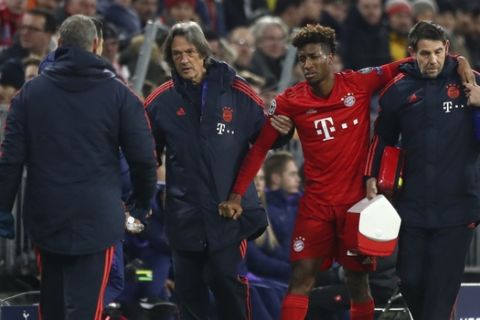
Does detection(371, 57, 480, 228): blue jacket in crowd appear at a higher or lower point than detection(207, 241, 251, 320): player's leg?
higher

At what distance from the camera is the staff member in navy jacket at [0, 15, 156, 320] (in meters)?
7.89

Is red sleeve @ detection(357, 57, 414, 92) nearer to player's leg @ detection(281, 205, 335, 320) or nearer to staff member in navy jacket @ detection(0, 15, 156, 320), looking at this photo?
player's leg @ detection(281, 205, 335, 320)

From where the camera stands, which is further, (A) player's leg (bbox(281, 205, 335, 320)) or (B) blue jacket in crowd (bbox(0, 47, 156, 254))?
(A) player's leg (bbox(281, 205, 335, 320))

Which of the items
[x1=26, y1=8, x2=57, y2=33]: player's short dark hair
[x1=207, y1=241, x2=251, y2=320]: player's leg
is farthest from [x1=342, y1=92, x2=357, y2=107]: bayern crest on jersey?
[x1=26, y1=8, x2=57, y2=33]: player's short dark hair

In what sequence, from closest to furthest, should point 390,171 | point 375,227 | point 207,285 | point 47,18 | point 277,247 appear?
point 375,227 < point 390,171 < point 207,285 < point 277,247 < point 47,18

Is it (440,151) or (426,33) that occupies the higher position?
(426,33)

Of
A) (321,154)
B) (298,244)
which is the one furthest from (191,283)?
(321,154)

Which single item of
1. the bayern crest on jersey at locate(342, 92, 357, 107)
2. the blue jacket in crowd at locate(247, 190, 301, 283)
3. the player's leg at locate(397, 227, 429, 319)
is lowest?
the blue jacket in crowd at locate(247, 190, 301, 283)

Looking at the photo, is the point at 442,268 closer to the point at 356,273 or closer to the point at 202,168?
the point at 356,273

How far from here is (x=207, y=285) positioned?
892 centimetres

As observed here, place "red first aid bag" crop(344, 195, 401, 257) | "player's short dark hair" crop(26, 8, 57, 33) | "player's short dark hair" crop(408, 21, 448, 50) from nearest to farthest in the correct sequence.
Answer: "red first aid bag" crop(344, 195, 401, 257)
"player's short dark hair" crop(408, 21, 448, 50)
"player's short dark hair" crop(26, 8, 57, 33)

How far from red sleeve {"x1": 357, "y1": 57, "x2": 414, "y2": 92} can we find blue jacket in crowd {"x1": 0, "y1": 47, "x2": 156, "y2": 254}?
1627mm

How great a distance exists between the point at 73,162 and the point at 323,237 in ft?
5.79

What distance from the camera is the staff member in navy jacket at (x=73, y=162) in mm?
7887
